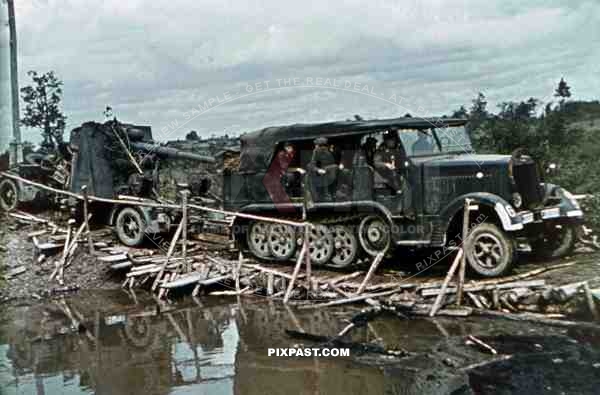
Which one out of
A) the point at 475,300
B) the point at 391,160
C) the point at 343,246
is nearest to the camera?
the point at 475,300

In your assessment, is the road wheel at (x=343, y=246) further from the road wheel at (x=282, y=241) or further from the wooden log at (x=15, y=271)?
the wooden log at (x=15, y=271)

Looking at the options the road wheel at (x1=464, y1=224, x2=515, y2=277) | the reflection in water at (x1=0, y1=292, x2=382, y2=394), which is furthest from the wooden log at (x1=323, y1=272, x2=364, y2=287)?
the road wheel at (x1=464, y1=224, x2=515, y2=277)

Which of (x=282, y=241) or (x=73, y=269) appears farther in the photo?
(x=73, y=269)

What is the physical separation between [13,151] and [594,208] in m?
13.0

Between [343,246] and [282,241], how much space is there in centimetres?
136

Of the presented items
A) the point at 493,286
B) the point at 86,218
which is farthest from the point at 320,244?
the point at 86,218

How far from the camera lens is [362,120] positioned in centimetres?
1217

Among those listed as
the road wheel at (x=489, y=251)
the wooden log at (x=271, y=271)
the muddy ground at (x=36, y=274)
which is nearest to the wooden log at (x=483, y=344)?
the road wheel at (x=489, y=251)

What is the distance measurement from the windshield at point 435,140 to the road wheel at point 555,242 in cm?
194

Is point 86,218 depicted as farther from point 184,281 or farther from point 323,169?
point 323,169

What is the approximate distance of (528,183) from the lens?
10.9 meters

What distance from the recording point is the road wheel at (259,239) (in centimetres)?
1336

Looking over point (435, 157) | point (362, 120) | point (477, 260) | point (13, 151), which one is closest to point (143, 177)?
point (13, 151)

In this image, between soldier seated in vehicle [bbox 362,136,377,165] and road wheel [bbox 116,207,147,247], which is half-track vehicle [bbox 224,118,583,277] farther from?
road wheel [bbox 116,207,147,247]
